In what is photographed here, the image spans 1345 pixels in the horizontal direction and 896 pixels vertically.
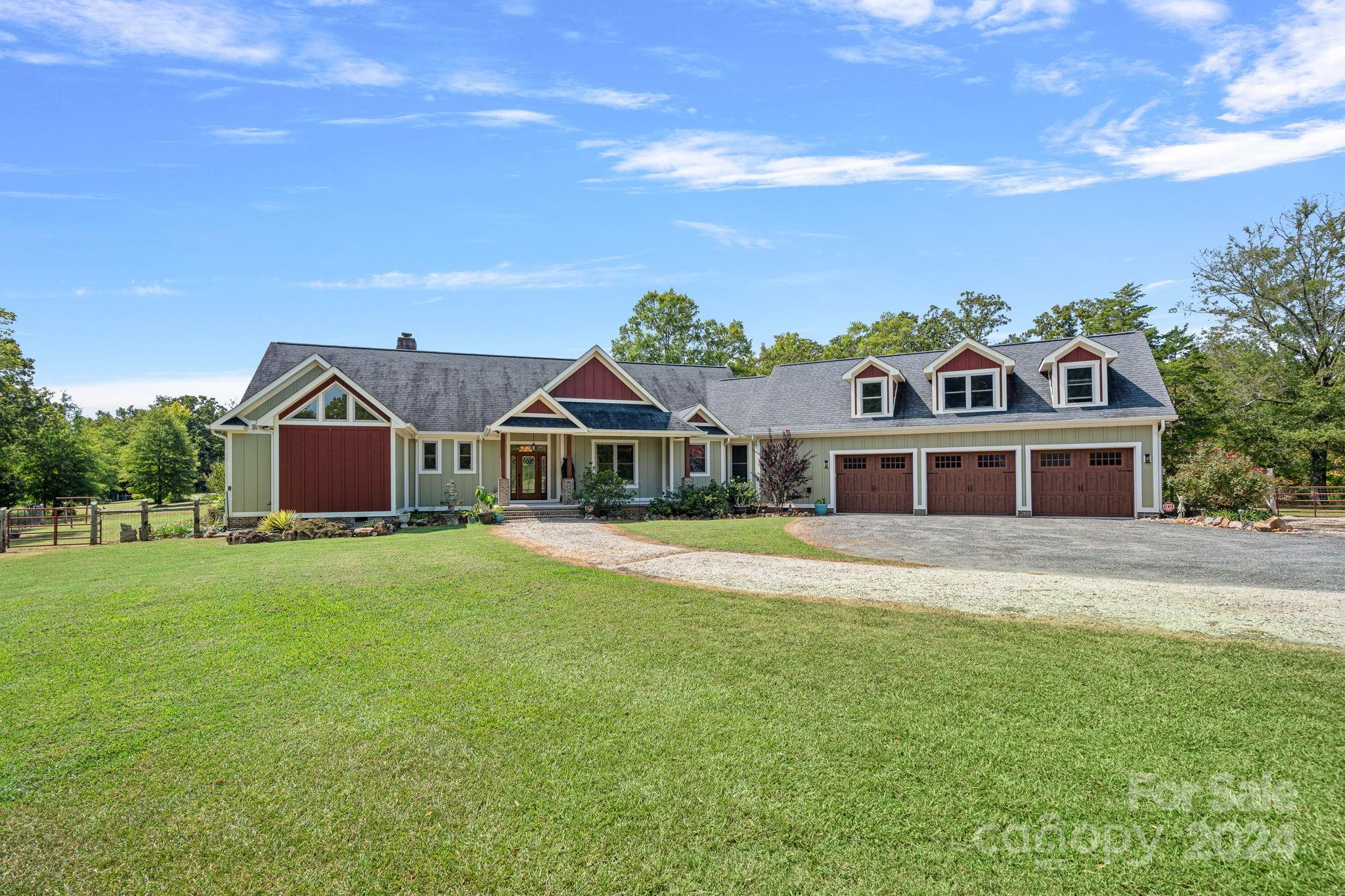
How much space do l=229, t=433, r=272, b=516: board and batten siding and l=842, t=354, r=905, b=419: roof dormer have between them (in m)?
19.6

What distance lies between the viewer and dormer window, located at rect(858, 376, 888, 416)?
79.4ft

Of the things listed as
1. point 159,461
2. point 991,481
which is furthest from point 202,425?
point 991,481

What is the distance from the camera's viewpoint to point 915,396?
24609mm

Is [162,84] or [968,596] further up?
[162,84]

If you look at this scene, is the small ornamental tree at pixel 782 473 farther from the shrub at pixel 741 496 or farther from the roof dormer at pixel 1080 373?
the roof dormer at pixel 1080 373

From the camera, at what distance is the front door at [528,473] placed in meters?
23.2

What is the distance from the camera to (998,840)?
324cm

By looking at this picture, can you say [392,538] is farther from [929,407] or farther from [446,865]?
[929,407]

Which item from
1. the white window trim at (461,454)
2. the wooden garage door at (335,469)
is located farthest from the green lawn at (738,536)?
the wooden garage door at (335,469)

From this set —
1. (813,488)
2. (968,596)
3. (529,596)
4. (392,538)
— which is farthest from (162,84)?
(813,488)

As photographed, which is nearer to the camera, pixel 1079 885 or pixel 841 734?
pixel 1079 885

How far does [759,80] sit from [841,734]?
11.9 m

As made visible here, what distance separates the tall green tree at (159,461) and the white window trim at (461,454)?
35.8m

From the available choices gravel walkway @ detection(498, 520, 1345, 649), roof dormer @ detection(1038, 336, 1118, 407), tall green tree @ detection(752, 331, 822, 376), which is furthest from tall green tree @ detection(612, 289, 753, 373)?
gravel walkway @ detection(498, 520, 1345, 649)
